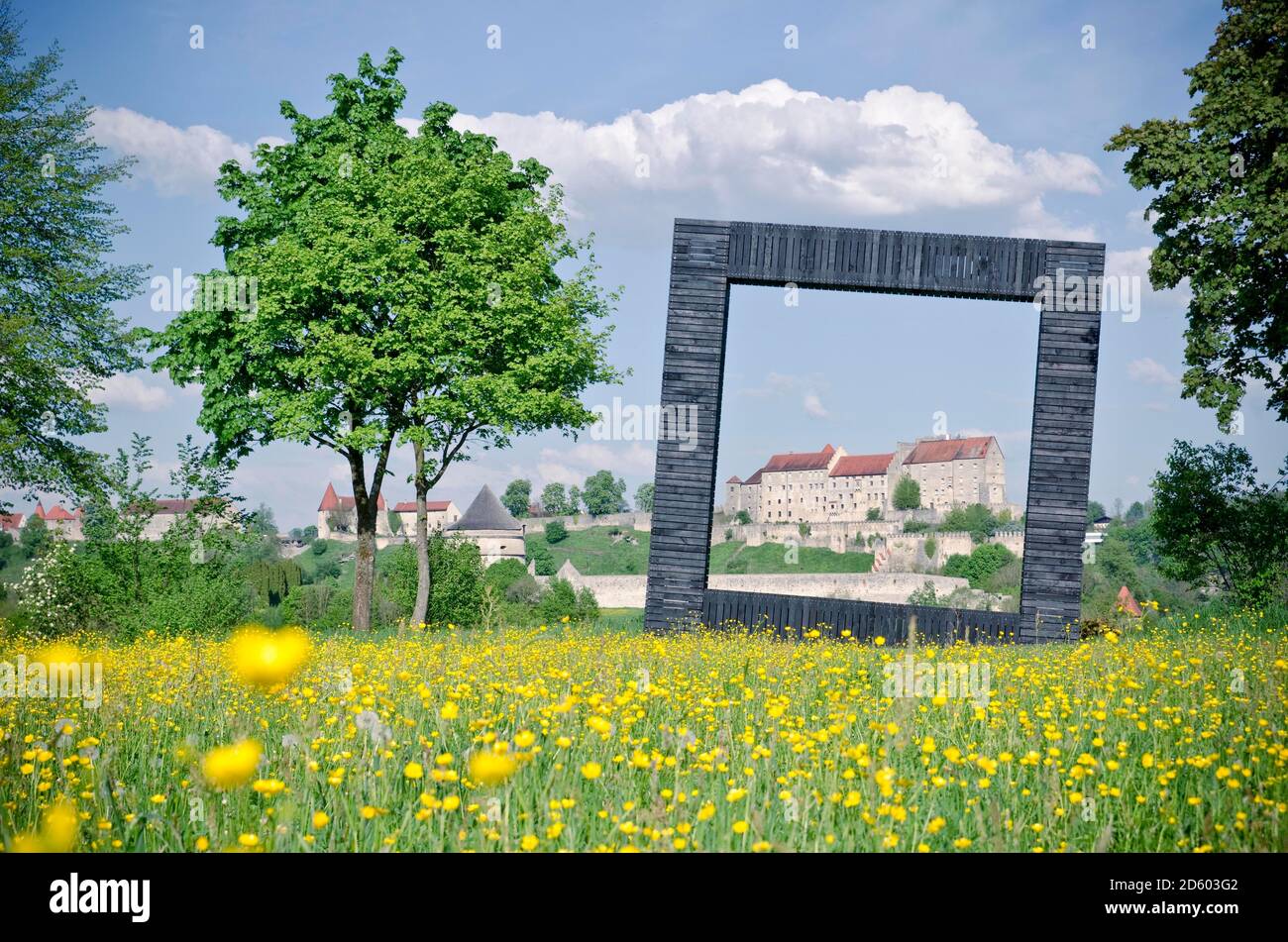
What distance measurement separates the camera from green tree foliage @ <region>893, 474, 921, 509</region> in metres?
89.7

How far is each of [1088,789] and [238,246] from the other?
22.7 m

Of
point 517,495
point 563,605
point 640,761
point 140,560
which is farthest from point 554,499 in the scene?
point 640,761

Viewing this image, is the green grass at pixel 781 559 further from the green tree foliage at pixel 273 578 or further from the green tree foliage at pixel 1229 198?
the green tree foliage at pixel 1229 198

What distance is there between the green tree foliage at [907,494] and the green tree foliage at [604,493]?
33935 mm

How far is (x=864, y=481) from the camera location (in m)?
96.2

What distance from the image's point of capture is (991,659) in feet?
30.8

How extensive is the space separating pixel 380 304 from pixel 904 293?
12097 mm

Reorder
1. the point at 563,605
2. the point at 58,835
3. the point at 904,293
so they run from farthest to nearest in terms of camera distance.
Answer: the point at 563,605 < the point at 904,293 < the point at 58,835

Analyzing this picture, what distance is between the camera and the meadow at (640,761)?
4.06 m

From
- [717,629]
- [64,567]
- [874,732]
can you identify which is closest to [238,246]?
[64,567]

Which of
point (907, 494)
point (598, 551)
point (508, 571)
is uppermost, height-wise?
point (907, 494)

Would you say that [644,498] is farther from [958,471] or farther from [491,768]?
[491,768]
